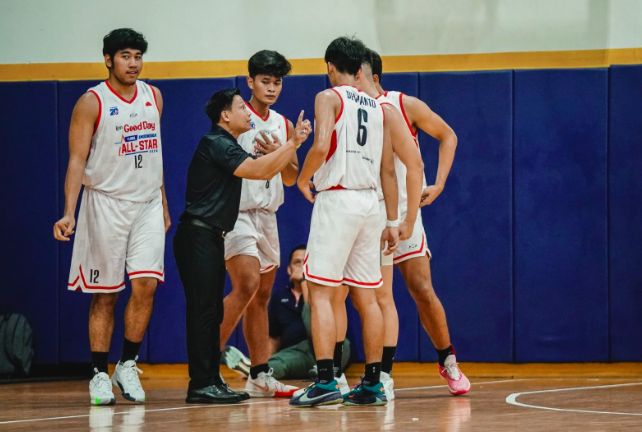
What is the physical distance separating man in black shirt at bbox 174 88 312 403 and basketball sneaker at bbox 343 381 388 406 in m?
0.67

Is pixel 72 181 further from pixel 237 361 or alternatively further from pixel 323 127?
pixel 237 361

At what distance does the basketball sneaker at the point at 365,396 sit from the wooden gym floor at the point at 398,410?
98mm

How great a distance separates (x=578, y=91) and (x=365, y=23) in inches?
71.2

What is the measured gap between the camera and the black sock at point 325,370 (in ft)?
14.3

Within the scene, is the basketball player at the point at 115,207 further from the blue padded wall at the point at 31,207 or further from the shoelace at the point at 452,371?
the blue padded wall at the point at 31,207

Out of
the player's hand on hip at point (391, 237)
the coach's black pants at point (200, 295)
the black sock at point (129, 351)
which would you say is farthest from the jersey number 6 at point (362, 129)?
the black sock at point (129, 351)

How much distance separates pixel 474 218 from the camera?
6816 millimetres

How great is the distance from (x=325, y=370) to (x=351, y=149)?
116 cm

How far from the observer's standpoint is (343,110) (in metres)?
4.52

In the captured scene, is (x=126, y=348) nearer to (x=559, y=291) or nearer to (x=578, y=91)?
(x=559, y=291)

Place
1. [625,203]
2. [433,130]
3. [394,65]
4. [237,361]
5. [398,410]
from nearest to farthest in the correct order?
[398,410]
[433,130]
[237,361]
[625,203]
[394,65]

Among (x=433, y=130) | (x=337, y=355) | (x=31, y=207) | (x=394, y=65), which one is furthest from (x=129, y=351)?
(x=394, y=65)

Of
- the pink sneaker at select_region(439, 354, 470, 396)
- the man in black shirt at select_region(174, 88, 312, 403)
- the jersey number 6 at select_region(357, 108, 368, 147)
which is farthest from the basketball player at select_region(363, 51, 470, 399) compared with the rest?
the man in black shirt at select_region(174, 88, 312, 403)

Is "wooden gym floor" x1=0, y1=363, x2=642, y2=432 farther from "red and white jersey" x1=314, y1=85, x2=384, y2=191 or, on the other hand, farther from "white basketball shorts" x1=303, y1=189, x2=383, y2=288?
"red and white jersey" x1=314, y1=85, x2=384, y2=191
